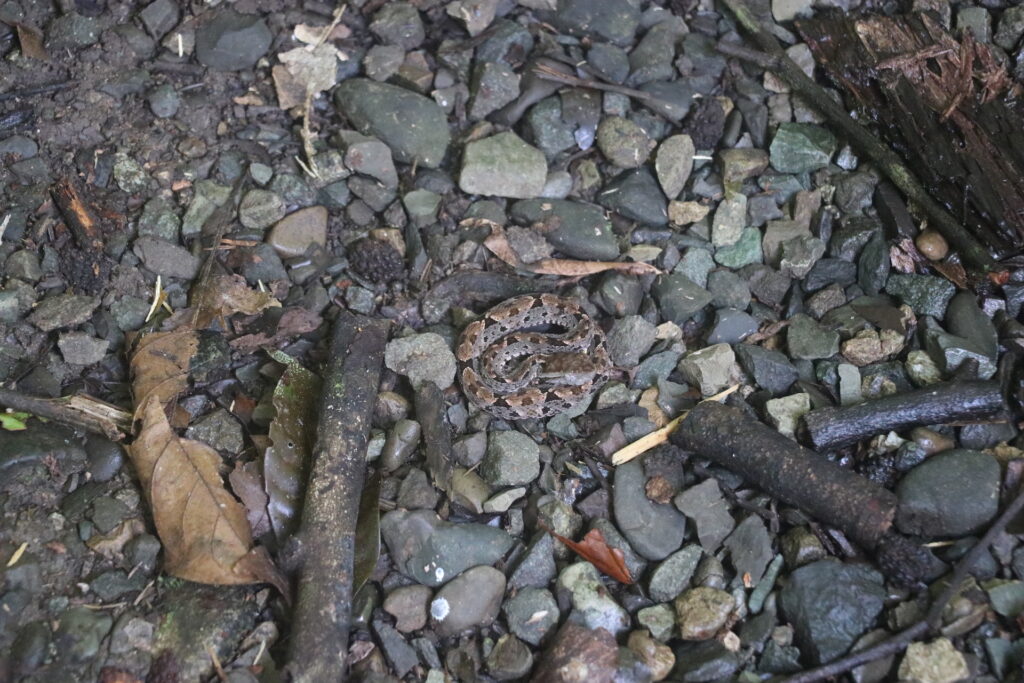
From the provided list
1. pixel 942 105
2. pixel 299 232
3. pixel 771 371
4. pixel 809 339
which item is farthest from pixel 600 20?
pixel 771 371

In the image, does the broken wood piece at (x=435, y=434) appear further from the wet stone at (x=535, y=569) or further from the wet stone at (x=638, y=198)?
the wet stone at (x=638, y=198)

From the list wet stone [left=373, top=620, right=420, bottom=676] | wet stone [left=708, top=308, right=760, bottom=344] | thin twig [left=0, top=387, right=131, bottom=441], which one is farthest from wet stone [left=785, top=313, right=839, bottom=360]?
thin twig [left=0, top=387, right=131, bottom=441]

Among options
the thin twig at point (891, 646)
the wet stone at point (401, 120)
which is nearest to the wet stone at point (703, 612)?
the thin twig at point (891, 646)

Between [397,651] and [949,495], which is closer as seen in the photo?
[397,651]

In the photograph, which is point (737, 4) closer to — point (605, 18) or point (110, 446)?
point (605, 18)

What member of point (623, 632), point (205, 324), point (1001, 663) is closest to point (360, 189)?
point (205, 324)

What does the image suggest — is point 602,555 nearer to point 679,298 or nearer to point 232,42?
point 679,298
